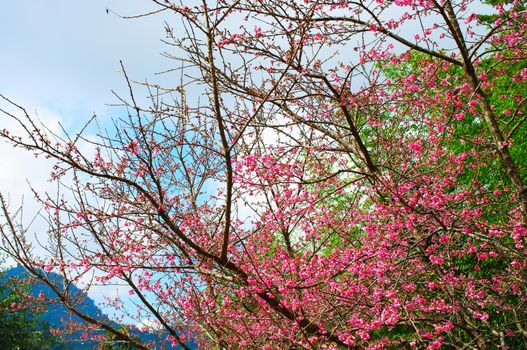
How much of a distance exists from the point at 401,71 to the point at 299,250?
7.77m

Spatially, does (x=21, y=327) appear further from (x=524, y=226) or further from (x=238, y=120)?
(x=524, y=226)

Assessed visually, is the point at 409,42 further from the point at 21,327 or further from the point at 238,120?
the point at 21,327

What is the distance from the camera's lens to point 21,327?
21047mm

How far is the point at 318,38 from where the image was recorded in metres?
5.62

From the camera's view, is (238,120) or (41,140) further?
(238,120)

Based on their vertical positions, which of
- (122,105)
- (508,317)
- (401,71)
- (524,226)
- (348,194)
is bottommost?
(508,317)

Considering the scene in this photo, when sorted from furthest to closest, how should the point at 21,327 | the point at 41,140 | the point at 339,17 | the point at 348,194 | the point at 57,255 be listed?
1. the point at 21,327
2. the point at 348,194
3. the point at 57,255
4. the point at 339,17
5. the point at 41,140

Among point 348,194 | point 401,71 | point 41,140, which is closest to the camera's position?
point 41,140

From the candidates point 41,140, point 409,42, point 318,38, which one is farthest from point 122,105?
point 409,42

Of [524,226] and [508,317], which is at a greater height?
[524,226]

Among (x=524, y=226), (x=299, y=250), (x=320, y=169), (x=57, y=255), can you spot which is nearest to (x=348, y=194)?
(x=299, y=250)

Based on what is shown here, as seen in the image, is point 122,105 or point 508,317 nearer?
point 122,105

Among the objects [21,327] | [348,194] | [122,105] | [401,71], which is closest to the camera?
[122,105]

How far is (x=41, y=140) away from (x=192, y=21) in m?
1.78
